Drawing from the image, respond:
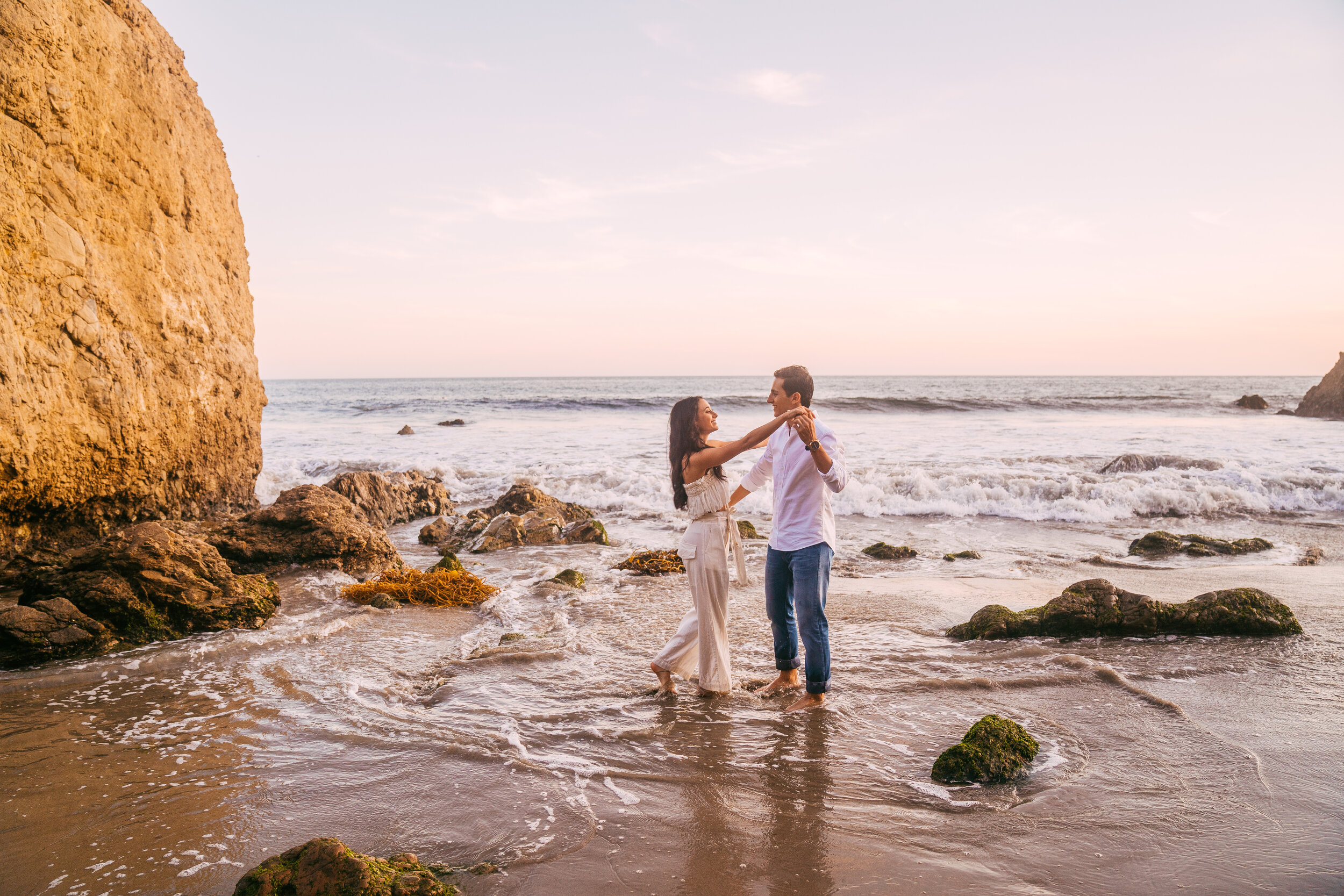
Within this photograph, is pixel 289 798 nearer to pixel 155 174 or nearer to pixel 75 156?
pixel 75 156

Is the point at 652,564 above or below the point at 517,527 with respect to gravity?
below

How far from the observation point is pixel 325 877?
2.33 meters

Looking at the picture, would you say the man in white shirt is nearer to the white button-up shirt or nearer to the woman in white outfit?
the white button-up shirt

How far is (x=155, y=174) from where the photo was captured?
741 cm

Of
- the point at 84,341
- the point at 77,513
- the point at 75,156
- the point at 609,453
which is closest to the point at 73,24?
the point at 75,156

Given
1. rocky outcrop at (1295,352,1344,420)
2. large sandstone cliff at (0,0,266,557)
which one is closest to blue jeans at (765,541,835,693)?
large sandstone cliff at (0,0,266,557)

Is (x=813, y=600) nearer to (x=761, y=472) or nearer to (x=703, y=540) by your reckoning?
(x=703, y=540)

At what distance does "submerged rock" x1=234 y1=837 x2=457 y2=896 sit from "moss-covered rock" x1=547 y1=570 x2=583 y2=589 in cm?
536

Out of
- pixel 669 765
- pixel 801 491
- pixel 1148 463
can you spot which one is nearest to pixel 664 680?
pixel 669 765

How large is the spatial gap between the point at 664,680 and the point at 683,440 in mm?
1615

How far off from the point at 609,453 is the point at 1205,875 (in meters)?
17.5

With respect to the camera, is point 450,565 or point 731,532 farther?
point 450,565

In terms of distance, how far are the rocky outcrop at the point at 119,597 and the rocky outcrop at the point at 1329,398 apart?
3603 centimetres

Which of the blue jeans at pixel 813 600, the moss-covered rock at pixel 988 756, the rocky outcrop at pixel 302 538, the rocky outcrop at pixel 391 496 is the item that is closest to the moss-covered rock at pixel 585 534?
the rocky outcrop at pixel 302 538
